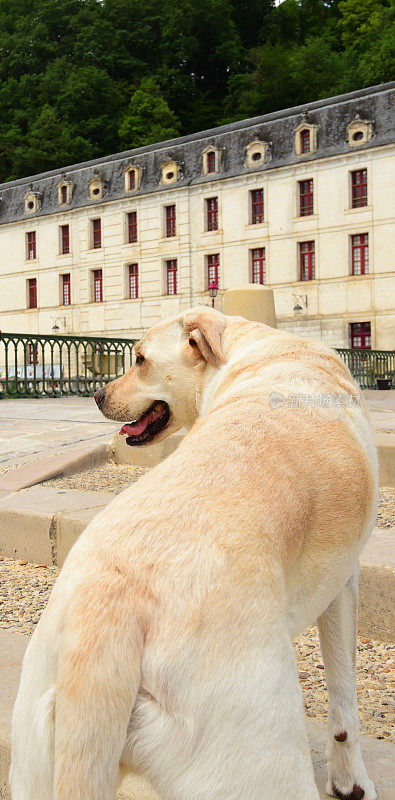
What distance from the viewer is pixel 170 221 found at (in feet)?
147

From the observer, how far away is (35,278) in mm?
51062

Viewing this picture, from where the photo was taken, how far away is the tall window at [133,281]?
150 ft

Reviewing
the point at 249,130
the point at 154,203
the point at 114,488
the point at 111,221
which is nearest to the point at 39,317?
the point at 111,221

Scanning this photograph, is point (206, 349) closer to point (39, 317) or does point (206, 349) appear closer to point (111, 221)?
point (111, 221)

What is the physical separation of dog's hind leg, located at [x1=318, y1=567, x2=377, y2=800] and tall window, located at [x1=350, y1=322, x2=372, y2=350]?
3661cm

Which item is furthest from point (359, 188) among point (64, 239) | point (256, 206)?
point (64, 239)

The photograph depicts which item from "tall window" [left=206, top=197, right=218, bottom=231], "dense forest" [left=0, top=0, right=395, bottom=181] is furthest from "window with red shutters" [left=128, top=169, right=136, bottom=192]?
"dense forest" [left=0, top=0, right=395, bottom=181]

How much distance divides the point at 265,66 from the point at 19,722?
62.8 m

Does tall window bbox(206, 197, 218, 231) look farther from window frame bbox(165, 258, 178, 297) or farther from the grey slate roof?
window frame bbox(165, 258, 178, 297)

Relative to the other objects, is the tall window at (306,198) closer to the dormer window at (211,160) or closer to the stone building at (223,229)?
the stone building at (223,229)

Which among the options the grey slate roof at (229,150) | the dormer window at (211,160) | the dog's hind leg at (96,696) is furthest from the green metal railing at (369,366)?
the dog's hind leg at (96,696)

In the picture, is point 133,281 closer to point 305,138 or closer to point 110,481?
point 305,138

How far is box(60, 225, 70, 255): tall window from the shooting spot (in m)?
49.5

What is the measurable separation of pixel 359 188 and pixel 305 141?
4.47 m
